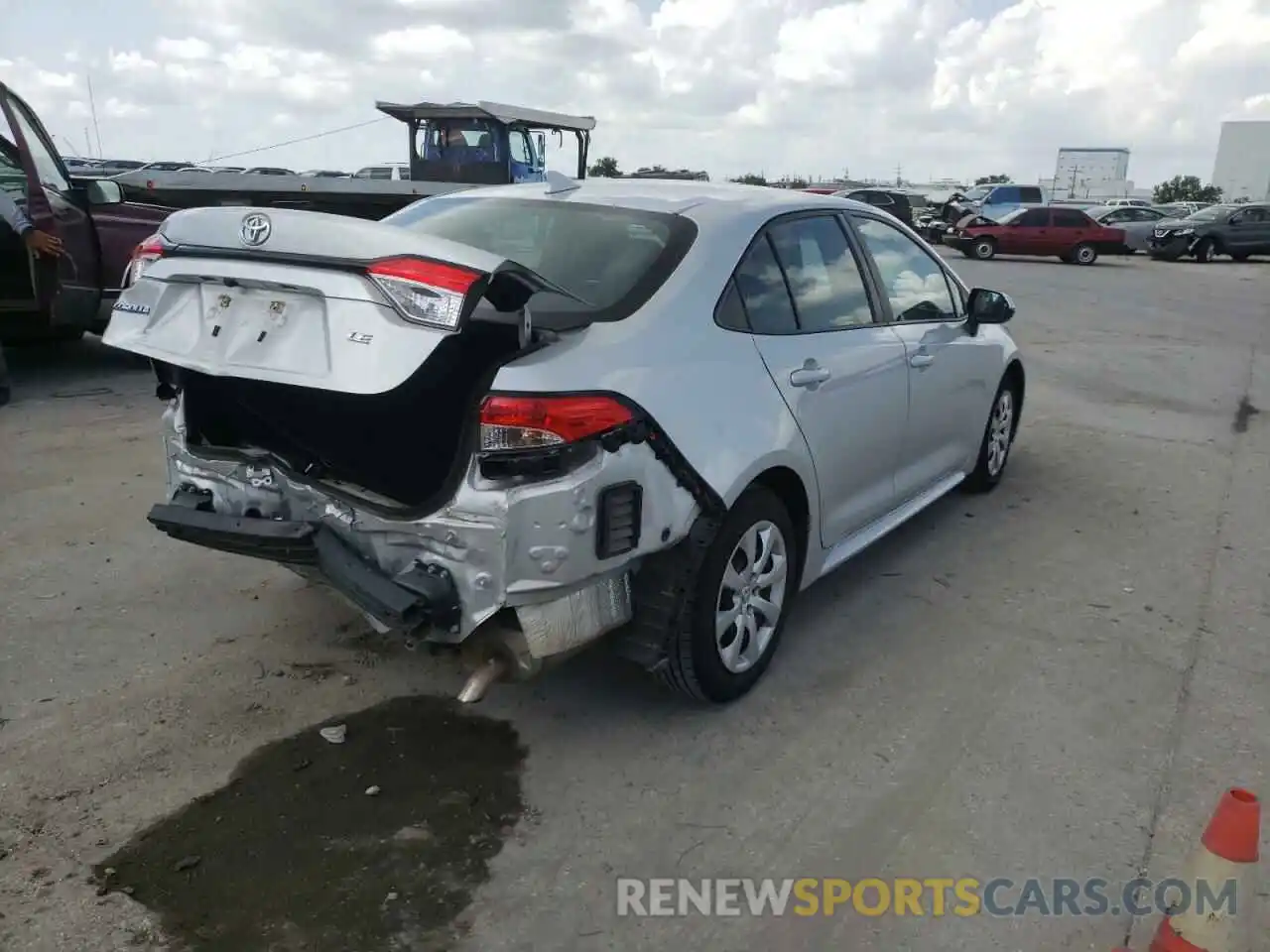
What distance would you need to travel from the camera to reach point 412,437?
303 cm

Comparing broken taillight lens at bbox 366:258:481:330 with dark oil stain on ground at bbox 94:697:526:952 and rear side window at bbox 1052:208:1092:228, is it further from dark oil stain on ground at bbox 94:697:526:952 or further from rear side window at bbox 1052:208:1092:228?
rear side window at bbox 1052:208:1092:228

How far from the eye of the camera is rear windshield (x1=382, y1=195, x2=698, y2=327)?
3.09 meters

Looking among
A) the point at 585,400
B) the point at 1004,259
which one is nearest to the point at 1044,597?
the point at 585,400

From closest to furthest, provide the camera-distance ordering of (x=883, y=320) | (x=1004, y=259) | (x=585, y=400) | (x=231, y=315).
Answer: (x=585, y=400) → (x=231, y=315) → (x=883, y=320) → (x=1004, y=259)

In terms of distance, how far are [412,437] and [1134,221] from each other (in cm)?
3221

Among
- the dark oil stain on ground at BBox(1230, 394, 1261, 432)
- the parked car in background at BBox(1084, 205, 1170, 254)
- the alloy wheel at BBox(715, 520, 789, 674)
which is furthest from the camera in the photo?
the parked car in background at BBox(1084, 205, 1170, 254)

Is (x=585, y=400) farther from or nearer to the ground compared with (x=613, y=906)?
farther from the ground

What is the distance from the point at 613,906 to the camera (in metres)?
2.59

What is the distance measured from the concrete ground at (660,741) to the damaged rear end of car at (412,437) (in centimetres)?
57

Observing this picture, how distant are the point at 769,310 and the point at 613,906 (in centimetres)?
204

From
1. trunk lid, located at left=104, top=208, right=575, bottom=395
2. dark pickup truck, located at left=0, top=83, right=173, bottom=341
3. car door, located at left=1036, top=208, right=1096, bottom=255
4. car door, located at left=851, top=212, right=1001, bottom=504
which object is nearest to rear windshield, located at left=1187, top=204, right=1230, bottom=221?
car door, located at left=1036, top=208, right=1096, bottom=255

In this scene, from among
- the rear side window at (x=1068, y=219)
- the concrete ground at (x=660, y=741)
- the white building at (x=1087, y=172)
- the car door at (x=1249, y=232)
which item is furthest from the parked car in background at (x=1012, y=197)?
the white building at (x=1087, y=172)

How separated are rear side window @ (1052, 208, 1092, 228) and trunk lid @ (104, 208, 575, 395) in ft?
87.3

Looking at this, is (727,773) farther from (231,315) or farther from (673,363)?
(231,315)
